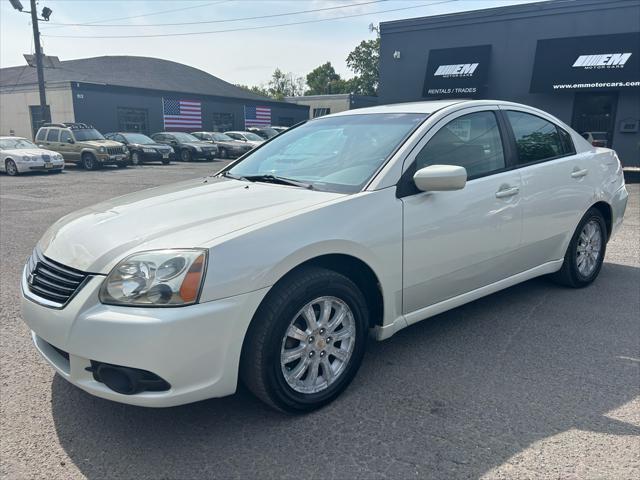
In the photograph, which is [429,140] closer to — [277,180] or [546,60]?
[277,180]

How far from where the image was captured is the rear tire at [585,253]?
4.68 m

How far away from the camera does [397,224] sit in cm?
309

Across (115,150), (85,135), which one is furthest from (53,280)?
(85,135)

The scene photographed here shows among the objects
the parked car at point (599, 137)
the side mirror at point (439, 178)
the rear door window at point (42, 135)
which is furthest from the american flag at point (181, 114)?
the side mirror at point (439, 178)

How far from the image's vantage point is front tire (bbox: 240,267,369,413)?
2588mm

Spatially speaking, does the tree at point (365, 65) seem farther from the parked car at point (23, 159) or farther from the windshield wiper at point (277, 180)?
the windshield wiper at point (277, 180)

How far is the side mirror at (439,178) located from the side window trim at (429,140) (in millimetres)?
74

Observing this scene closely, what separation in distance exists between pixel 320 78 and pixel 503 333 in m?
100

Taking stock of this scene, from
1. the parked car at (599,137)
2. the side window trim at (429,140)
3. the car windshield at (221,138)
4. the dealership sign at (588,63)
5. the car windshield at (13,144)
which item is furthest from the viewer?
the car windshield at (221,138)

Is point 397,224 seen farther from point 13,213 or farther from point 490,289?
point 13,213

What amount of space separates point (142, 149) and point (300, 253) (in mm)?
21483

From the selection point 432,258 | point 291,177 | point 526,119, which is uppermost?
point 526,119

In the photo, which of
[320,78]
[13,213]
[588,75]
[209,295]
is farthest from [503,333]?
[320,78]

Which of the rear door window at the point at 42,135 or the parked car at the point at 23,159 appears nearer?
the parked car at the point at 23,159
